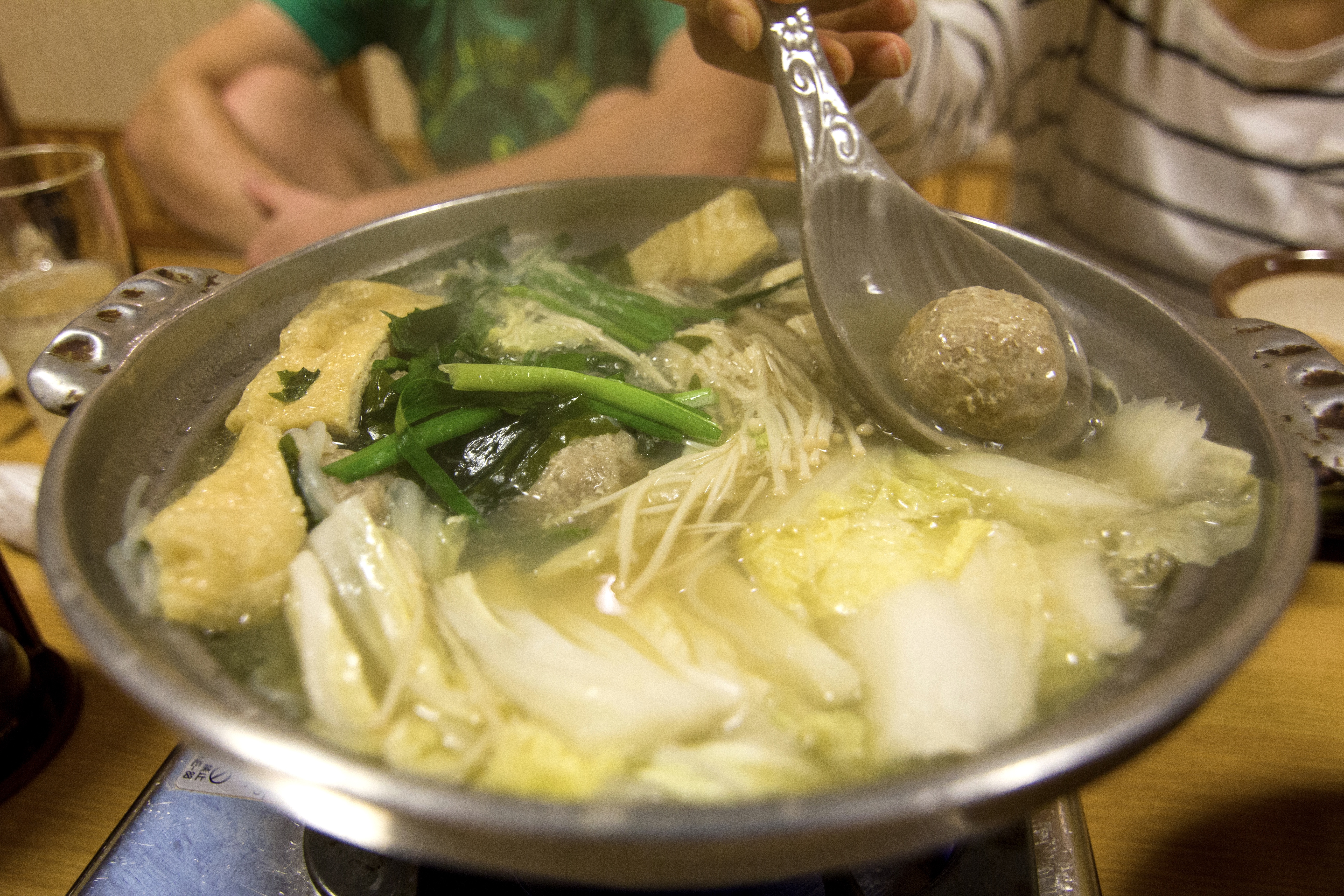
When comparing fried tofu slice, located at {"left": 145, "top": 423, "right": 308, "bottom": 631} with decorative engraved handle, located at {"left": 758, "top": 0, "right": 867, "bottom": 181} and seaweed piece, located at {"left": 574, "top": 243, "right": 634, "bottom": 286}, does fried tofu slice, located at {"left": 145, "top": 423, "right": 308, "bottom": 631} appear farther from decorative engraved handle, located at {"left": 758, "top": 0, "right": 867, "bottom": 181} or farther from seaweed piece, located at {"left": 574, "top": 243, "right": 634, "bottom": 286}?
decorative engraved handle, located at {"left": 758, "top": 0, "right": 867, "bottom": 181}

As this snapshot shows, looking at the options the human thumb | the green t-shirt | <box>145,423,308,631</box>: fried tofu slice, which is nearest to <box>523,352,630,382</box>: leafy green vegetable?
<box>145,423,308,631</box>: fried tofu slice

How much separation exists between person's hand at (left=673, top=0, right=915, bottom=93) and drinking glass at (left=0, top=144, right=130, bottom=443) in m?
1.61

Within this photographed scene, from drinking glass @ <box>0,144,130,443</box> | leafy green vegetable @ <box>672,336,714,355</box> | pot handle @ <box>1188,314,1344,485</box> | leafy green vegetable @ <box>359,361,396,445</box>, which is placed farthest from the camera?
drinking glass @ <box>0,144,130,443</box>

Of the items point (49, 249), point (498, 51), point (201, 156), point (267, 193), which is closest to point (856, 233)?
point (49, 249)

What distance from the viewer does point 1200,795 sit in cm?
138

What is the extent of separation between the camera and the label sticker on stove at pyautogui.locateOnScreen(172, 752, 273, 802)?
3.95 feet

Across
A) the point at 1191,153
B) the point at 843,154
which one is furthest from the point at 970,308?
the point at 1191,153

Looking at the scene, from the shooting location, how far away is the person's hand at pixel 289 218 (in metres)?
3.01

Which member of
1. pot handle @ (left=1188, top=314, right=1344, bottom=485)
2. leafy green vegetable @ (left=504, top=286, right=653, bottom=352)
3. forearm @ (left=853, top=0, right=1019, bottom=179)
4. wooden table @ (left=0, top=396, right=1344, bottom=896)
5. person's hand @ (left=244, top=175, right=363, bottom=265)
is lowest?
wooden table @ (left=0, top=396, right=1344, bottom=896)

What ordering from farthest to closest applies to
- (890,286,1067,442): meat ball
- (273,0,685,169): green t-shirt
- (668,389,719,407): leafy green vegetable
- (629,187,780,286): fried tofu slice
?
(273,0,685,169): green t-shirt → (629,187,780,286): fried tofu slice → (668,389,719,407): leafy green vegetable → (890,286,1067,442): meat ball

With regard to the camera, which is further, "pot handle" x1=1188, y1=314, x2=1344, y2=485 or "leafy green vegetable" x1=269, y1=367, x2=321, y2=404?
"leafy green vegetable" x1=269, y1=367, x2=321, y2=404

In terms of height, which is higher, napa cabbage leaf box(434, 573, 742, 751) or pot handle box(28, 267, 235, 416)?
pot handle box(28, 267, 235, 416)

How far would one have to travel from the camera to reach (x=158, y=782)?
122 centimetres

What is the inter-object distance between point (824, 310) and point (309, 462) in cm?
92
